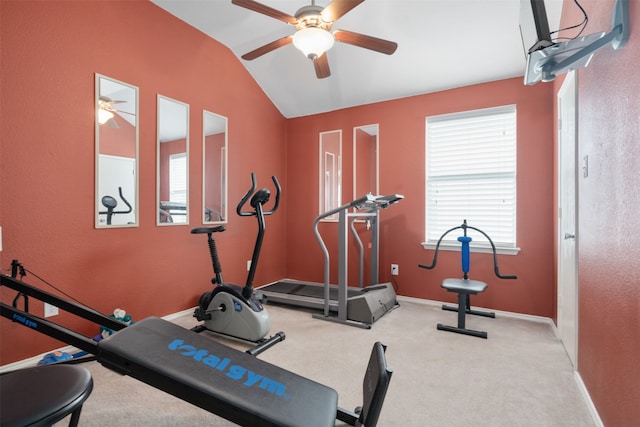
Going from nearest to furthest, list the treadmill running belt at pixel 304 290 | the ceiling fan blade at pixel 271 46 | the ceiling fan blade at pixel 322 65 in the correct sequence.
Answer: the ceiling fan blade at pixel 271 46
the ceiling fan blade at pixel 322 65
the treadmill running belt at pixel 304 290

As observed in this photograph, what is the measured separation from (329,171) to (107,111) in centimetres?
283

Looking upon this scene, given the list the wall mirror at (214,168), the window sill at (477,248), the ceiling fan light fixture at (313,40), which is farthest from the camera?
the wall mirror at (214,168)

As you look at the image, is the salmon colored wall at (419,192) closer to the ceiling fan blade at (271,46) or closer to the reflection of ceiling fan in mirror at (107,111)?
the ceiling fan blade at (271,46)

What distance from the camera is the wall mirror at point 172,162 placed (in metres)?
3.07

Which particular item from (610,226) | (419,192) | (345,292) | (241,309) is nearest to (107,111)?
(241,309)

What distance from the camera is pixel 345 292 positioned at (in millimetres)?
3170

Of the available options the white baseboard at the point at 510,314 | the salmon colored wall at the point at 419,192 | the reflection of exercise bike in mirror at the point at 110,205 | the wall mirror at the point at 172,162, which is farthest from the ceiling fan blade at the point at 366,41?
the white baseboard at the point at 510,314

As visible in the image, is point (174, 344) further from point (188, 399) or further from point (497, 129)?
point (497, 129)

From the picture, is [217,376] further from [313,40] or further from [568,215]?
[568,215]

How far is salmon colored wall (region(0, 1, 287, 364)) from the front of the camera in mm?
2131

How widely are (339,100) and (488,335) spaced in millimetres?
3306

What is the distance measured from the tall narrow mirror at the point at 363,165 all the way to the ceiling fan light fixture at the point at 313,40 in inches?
82.6

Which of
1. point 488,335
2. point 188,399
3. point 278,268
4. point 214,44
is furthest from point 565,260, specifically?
point 214,44

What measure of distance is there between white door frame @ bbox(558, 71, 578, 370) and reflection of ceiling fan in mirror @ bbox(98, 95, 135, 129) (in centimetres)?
355
